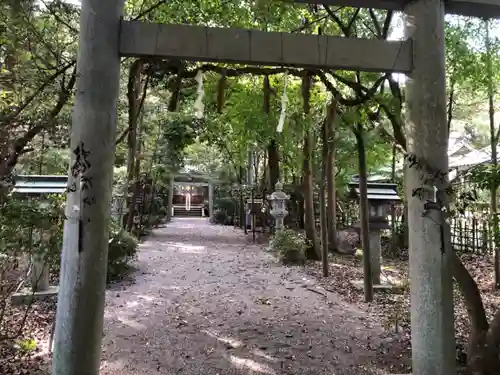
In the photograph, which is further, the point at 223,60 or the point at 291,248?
the point at 291,248

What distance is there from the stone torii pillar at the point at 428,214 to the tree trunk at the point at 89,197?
224cm

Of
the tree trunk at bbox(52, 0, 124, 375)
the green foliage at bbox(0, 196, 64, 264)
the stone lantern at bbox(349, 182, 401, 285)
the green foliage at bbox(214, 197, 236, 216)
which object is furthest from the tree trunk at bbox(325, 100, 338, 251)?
the green foliage at bbox(214, 197, 236, 216)

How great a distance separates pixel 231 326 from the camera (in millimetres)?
5176

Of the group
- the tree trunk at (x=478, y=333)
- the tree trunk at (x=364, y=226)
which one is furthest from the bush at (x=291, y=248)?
the tree trunk at (x=478, y=333)

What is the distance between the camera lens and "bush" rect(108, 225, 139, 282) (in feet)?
24.7

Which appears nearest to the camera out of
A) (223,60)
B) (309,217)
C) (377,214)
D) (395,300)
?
(223,60)

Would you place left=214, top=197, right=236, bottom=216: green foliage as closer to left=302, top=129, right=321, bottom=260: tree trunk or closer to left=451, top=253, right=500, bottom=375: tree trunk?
left=302, top=129, right=321, bottom=260: tree trunk

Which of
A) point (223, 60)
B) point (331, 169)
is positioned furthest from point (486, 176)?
point (331, 169)

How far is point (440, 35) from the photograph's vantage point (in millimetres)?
3158

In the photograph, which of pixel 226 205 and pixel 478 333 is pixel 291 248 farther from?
pixel 226 205

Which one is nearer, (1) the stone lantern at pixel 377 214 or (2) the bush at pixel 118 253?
(1) the stone lantern at pixel 377 214

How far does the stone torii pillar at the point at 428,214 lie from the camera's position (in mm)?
3027

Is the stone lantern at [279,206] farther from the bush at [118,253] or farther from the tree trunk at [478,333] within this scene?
the tree trunk at [478,333]

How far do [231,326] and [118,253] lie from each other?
3.41 m
